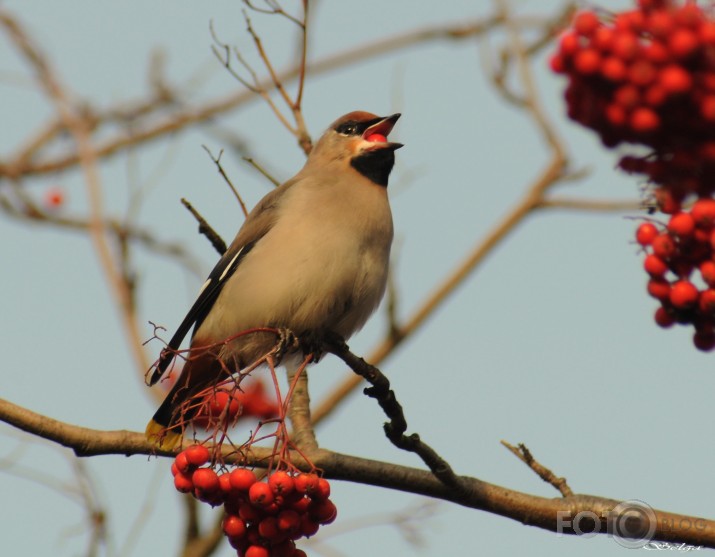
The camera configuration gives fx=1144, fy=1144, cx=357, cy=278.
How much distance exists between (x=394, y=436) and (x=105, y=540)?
1851mm

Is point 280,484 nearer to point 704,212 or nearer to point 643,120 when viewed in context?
point 704,212

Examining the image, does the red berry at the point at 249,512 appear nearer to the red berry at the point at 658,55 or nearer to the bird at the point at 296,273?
the bird at the point at 296,273

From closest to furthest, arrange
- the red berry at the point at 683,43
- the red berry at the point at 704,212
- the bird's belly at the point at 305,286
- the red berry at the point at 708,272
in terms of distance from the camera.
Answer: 1. the red berry at the point at 683,43
2. the red berry at the point at 704,212
3. the red berry at the point at 708,272
4. the bird's belly at the point at 305,286

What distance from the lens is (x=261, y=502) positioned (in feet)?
10.6

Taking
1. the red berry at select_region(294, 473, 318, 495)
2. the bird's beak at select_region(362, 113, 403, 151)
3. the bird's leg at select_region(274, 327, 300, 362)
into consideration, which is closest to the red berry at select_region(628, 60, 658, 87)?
the red berry at select_region(294, 473, 318, 495)

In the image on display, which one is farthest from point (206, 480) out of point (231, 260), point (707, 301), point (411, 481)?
point (231, 260)

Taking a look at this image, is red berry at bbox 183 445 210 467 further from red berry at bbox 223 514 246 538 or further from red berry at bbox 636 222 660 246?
red berry at bbox 636 222 660 246

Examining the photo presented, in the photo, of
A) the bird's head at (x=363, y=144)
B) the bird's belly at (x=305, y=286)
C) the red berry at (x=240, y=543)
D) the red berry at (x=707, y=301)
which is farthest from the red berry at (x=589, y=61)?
the bird's head at (x=363, y=144)

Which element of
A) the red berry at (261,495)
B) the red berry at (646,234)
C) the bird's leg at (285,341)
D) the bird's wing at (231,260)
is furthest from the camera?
the bird's wing at (231,260)

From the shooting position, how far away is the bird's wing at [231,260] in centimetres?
546

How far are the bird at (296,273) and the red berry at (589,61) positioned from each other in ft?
8.83

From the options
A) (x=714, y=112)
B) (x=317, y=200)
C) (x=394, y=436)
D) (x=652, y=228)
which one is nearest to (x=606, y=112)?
(x=714, y=112)

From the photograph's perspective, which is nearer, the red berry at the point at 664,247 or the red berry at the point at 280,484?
the red berry at the point at 664,247

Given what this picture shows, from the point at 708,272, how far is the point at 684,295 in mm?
75
